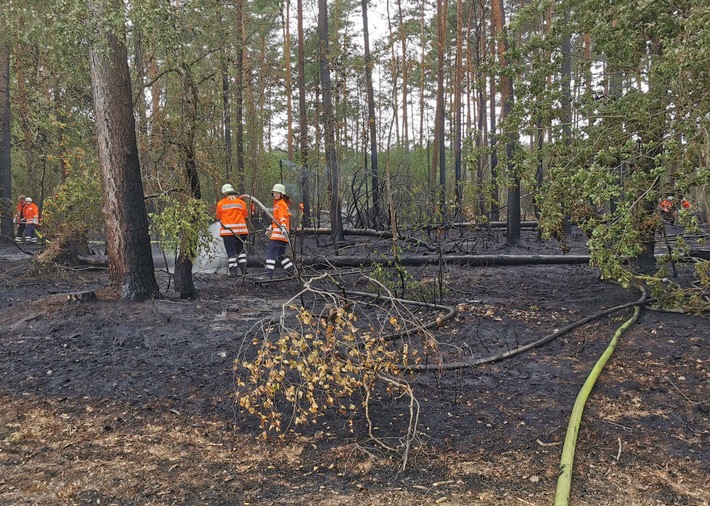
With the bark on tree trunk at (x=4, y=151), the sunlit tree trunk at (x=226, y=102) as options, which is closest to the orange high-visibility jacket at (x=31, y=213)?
the bark on tree trunk at (x=4, y=151)

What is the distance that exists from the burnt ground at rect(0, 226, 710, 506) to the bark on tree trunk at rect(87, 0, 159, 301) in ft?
1.68

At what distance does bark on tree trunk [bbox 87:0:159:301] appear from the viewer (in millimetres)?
6203

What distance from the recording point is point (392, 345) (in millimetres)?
5160

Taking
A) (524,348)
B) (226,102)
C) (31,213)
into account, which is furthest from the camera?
(31,213)

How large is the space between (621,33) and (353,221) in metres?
9.89

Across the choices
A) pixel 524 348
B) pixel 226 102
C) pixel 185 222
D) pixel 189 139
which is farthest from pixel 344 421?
pixel 226 102

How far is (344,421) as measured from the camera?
3754 mm

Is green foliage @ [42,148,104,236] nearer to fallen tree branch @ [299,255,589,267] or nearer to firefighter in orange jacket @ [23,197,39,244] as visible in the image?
fallen tree branch @ [299,255,589,267]

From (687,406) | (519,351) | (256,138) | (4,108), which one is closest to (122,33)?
(519,351)

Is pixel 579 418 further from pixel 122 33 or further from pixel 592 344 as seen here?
pixel 122 33

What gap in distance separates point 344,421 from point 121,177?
4342 mm

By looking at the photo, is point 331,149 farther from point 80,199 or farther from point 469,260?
point 80,199

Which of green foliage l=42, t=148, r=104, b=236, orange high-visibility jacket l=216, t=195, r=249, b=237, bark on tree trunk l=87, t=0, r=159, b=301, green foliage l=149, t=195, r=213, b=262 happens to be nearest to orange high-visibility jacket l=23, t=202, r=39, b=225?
green foliage l=42, t=148, r=104, b=236

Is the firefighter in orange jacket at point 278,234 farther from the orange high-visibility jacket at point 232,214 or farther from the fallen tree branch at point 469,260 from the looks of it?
the orange high-visibility jacket at point 232,214
